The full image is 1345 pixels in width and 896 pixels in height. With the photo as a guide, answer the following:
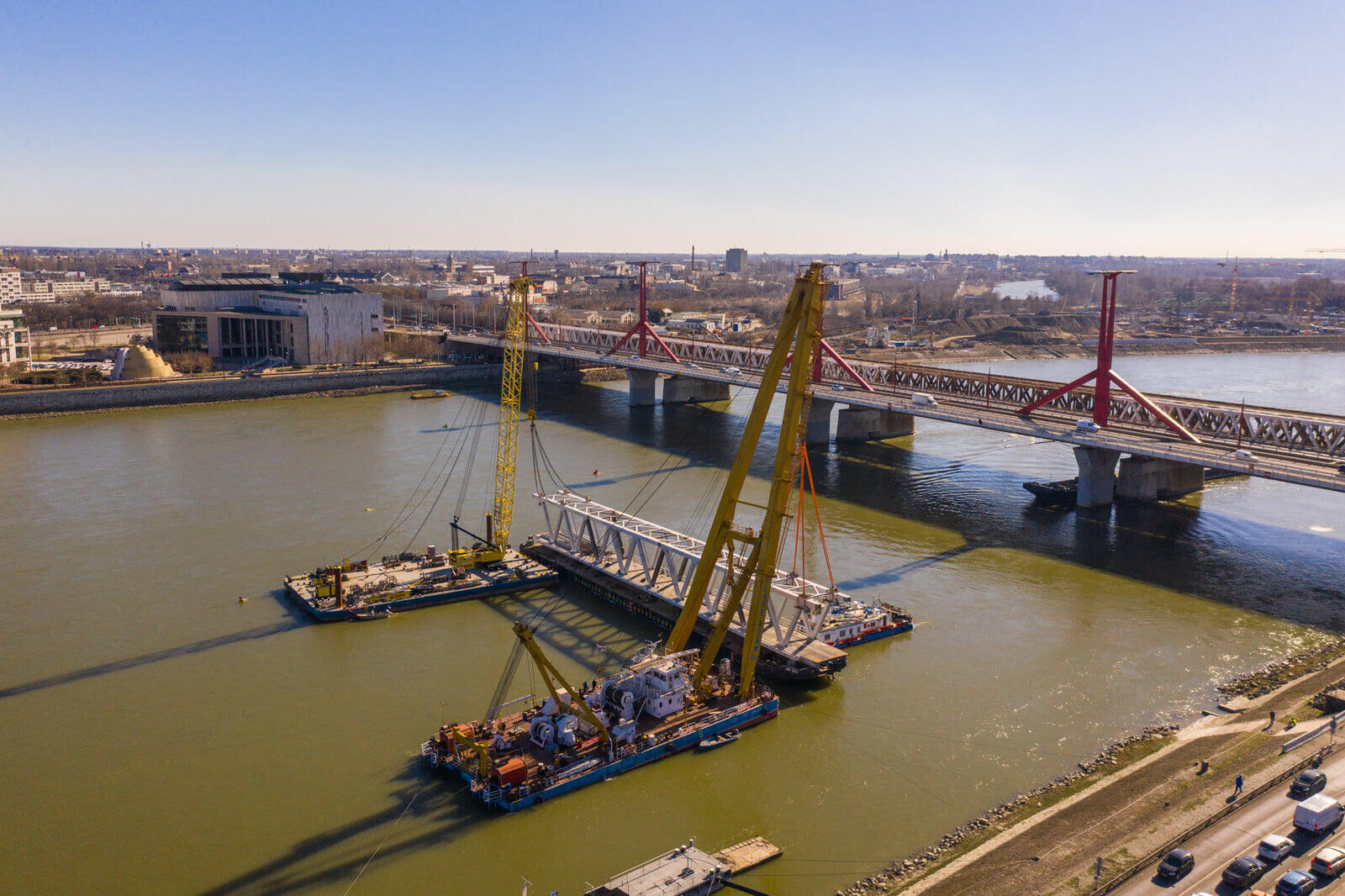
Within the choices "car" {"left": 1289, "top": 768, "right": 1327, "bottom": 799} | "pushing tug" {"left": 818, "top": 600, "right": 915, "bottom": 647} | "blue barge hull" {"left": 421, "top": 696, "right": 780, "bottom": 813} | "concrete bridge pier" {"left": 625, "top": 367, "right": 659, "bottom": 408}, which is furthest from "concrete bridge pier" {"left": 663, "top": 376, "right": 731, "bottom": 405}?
"car" {"left": 1289, "top": 768, "right": 1327, "bottom": 799}

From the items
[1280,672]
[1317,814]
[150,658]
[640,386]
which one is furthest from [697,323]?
[1317,814]

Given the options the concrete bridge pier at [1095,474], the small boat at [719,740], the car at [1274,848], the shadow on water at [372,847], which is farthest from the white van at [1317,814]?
the concrete bridge pier at [1095,474]

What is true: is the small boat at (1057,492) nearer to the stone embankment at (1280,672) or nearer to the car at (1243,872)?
the stone embankment at (1280,672)

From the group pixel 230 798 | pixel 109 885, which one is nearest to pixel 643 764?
pixel 230 798

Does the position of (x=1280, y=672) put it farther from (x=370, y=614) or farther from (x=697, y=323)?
(x=697, y=323)

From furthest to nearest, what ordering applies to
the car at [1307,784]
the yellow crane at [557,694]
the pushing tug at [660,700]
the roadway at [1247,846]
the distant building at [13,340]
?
the distant building at [13,340]
the yellow crane at [557,694]
the pushing tug at [660,700]
the car at [1307,784]
the roadway at [1247,846]

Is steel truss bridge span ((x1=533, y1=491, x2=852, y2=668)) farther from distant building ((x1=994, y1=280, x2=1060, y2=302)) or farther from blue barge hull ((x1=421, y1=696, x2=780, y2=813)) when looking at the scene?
distant building ((x1=994, y1=280, x2=1060, y2=302))

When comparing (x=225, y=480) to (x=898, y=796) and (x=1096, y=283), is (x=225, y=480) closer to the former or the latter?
(x=898, y=796)
